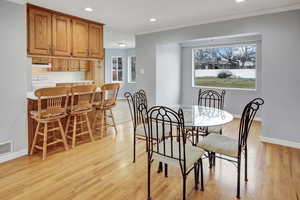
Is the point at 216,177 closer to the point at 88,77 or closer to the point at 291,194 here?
the point at 291,194

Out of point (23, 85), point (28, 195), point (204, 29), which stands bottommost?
point (28, 195)

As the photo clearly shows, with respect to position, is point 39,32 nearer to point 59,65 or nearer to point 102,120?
point 102,120

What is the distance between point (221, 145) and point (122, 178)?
1213 millimetres

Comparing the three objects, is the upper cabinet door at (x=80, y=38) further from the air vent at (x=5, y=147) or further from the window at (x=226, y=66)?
the window at (x=226, y=66)

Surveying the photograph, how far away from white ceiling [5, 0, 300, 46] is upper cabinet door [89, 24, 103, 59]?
218 millimetres

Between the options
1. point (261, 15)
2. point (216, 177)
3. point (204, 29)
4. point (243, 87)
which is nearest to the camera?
point (216, 177)

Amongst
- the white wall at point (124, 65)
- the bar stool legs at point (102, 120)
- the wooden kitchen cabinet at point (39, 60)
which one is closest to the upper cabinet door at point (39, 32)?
the bar stool legs at point (102, 120)

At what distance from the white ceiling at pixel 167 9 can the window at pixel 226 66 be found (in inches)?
72.8

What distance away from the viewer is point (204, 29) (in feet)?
13.9

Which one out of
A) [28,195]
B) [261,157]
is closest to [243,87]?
[261,157]

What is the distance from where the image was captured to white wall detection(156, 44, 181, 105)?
211 inches

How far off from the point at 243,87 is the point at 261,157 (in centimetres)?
290

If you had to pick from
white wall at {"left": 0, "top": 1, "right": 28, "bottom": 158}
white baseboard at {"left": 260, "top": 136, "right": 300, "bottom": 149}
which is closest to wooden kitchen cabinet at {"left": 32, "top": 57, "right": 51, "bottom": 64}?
white wall at {"left": 0, "top": 1, "right": 28, "bottom": 158}

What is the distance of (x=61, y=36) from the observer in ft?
12.1
